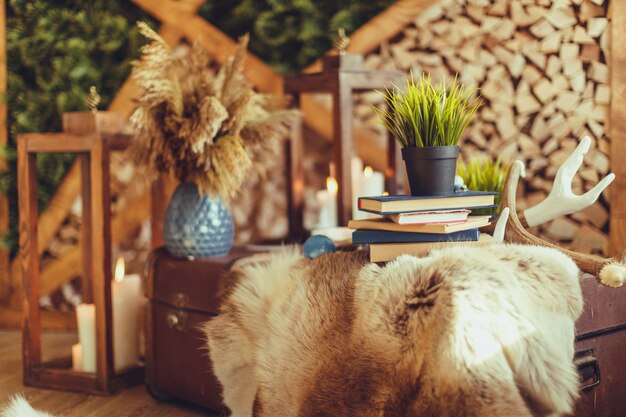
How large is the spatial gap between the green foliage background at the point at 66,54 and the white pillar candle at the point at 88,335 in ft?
3.03

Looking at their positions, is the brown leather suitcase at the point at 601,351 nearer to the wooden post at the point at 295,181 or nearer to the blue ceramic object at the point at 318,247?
the blue ceramic object at the point at 318,247

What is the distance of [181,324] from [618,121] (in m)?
1.57

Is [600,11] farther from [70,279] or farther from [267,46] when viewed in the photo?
[70,279]

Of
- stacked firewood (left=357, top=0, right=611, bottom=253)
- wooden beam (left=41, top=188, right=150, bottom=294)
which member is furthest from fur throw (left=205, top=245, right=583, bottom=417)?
wooden beam (left=41, top=188, right=150, bottom=294)

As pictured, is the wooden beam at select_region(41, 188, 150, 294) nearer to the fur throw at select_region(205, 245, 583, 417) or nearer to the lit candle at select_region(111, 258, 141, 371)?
the lit candle at select_region(111, 258, 141, 371)

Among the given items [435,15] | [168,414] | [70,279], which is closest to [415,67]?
[435,15]

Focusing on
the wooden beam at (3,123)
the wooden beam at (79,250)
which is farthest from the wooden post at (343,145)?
the wooden beam at (3,123)

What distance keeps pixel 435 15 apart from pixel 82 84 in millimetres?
1572

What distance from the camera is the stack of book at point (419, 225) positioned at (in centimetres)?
174

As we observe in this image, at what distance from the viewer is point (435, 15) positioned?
2818 mm

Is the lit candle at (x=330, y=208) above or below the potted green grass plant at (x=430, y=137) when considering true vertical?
below

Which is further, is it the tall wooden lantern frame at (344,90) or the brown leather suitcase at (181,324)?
the tall wooden lantern frame at (344,90)

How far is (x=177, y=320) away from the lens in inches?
90.7

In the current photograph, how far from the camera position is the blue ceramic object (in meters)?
1.96
